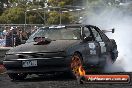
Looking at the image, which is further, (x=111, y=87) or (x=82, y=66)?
(x=82, y=66)

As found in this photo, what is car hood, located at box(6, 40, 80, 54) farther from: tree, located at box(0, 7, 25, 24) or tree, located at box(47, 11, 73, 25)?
A: tree, located at box(0, 7, 25, 24)

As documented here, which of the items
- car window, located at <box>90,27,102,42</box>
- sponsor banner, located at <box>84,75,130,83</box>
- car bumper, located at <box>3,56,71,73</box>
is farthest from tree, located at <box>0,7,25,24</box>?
sponsor banner, located at <box>84,75,130,83</box>

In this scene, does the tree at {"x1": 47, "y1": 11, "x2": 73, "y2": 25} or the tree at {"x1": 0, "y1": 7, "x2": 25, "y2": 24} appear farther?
the tree at {"x1": 0, "y1": 7, "x2": 25, "y2": 24}

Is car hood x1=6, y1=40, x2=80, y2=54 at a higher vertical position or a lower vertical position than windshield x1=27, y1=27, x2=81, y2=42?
lower

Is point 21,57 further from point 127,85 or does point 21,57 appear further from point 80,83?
point 127,85

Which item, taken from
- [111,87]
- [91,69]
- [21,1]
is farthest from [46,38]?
[21,1]

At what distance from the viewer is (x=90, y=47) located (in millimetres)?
10219

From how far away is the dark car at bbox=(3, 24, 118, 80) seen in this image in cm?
899

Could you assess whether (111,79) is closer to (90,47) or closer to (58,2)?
(90,47)

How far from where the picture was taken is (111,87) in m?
7.74

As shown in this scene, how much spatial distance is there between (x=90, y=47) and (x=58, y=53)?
1456mm

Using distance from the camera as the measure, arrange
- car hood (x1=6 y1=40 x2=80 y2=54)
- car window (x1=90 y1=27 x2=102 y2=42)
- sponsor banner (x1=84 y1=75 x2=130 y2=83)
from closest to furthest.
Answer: sponsor banner (x1=84 y1=75 x2=130 y2=83)
car hood (x1=6 y1=40 x2=80 y2=54)
car window (x1=90 y1=27 x2=102 y2=42)

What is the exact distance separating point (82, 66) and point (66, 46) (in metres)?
0.78

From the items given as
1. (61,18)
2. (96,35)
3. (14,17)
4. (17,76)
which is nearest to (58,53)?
(17,76)
